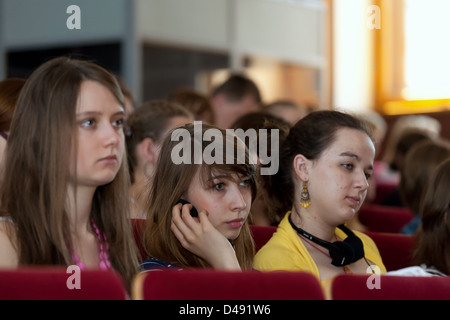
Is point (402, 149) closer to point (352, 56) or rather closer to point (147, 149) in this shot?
point (147, 149)

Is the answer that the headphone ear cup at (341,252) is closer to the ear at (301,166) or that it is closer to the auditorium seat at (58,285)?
the ear at (301,166)

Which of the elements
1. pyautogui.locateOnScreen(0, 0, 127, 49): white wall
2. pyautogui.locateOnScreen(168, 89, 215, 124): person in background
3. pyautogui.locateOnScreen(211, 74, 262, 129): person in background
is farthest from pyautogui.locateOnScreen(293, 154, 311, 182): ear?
pyautogui.locateOnScreen(0, 0, 127, 49): white wall

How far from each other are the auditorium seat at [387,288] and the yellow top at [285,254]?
2.14 feet

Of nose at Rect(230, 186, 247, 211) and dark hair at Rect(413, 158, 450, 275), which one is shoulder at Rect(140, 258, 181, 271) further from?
dark hair at Rect(413, 158, 450, 275)

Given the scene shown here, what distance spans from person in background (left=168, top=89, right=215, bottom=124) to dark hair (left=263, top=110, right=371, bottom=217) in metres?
1.33

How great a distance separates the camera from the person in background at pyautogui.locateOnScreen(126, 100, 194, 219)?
9.98ft

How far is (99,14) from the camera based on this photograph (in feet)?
18.5

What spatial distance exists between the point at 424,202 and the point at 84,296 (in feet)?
5.10

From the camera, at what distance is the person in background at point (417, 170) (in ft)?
11.1

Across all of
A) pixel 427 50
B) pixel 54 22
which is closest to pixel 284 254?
pixel 54 22

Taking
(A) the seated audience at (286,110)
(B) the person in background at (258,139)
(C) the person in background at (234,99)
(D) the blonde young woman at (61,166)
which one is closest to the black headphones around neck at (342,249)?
(B) the person in background at (258,139)

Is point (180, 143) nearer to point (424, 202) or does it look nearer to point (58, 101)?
point (58, 101)
